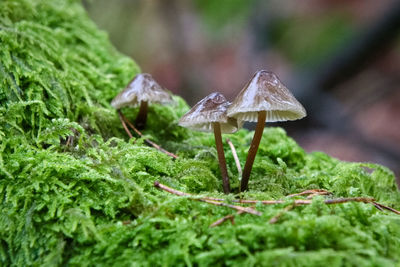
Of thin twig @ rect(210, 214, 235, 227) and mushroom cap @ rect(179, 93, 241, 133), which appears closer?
thin twig @ rect(210, 214, 235, 227)

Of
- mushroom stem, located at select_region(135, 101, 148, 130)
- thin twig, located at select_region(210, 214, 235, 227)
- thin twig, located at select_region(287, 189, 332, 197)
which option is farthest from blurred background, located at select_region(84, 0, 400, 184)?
thin twig, located at select_region(210, 214, 235, 227)

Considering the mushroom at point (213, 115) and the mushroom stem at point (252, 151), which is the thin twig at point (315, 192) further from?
the mushroom at point (213, 115)

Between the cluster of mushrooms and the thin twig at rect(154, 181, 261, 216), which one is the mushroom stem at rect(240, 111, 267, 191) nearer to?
the cluster of mushrooms

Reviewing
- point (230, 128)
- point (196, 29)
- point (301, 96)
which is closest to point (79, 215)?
point (230, 128)

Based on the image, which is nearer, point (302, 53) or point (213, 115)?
point (213, 115)

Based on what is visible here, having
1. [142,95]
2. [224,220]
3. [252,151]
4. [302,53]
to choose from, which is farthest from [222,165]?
[302,53]

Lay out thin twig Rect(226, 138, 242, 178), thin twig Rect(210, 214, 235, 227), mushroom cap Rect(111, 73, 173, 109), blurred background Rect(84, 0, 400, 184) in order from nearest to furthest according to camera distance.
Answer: thin twig Rect(210, 214, 235, 227) → thin twig Rect(226, 138, 242, 178) → mushroom cap Rect(111, 73, 173, 109) → blurred background Rect(84, 0, 400, 184)

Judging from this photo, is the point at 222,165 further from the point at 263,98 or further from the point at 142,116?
the point at 142,116

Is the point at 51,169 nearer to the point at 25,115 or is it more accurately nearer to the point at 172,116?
the point at 25,115
